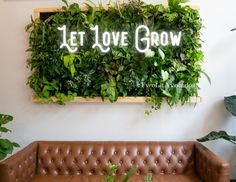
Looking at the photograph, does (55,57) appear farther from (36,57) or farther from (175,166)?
(175,166)

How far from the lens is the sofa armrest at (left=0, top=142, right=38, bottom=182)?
2.49m

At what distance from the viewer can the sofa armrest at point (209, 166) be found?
8.18 ft

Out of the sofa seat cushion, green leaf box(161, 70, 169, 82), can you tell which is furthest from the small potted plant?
green leaf box(161, 70, 169, 82)

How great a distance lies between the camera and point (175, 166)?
10.2 feet

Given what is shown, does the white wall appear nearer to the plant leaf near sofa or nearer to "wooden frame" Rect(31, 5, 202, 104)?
"wooden frame" Rect(31, 5, 202, 104)

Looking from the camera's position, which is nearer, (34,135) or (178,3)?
(178,3)

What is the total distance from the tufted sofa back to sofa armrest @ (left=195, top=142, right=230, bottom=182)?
0.13 m

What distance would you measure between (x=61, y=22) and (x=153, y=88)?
144 cm

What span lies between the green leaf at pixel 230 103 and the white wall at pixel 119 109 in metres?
0.20

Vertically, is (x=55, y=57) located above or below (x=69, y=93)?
above

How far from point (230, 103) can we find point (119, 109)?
4.51ft

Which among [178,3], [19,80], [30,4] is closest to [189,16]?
[178,3]

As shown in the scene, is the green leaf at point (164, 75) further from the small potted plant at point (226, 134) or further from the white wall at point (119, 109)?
the small potted plant at point (226, 134)

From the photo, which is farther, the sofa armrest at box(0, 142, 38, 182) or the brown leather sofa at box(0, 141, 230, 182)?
the brown leather sofa at box(0, 141, 230, 182)
